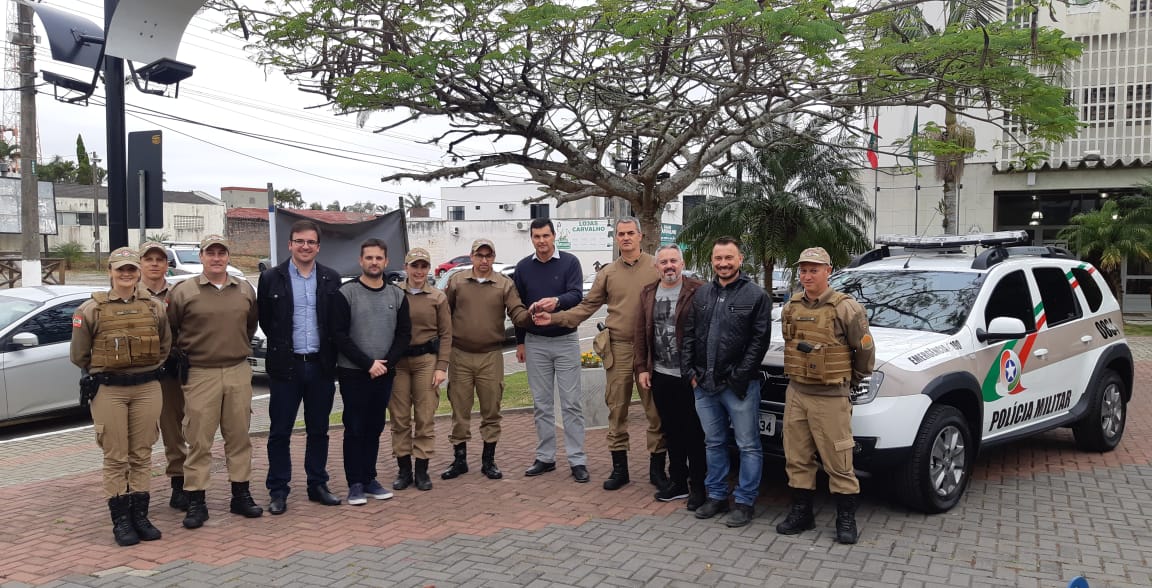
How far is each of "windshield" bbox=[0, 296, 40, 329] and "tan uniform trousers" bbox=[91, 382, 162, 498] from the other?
4630 millimetres

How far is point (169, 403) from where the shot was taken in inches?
229

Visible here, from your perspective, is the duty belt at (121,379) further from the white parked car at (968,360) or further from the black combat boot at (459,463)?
the white parked car at (968,360)

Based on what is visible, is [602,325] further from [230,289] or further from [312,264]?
[230,289]

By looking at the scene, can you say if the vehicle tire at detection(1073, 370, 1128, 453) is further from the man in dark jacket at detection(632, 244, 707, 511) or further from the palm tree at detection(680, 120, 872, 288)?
the palm tree at detection(680, 120, 872, 288)

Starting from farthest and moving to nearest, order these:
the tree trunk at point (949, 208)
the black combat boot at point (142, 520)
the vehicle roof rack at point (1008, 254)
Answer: the tree trunk at point (949, 208)
the vehicle roof rack at point (1008, 254)
the black combat boot at point (142, 520)

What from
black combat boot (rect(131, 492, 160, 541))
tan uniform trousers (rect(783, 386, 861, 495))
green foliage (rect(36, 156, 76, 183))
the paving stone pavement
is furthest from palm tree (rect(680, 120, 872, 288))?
green foliage (rect(36, 156, 76, 183))

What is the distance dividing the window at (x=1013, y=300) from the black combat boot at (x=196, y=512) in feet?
18.5

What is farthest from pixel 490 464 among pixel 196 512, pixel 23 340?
pixel 23 340

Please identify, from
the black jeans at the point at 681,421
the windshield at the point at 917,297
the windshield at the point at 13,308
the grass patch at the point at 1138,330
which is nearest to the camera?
the black jeans at the point at 681,421

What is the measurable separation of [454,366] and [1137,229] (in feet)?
65.1

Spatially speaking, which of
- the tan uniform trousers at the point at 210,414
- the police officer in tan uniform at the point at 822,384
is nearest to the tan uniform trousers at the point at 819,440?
the police officer in tan uniform at the point at 822,384

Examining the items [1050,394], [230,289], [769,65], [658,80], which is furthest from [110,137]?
[1050,394]

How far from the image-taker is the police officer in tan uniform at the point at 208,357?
538 centimetres

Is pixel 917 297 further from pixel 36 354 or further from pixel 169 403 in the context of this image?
pixel 36 354
